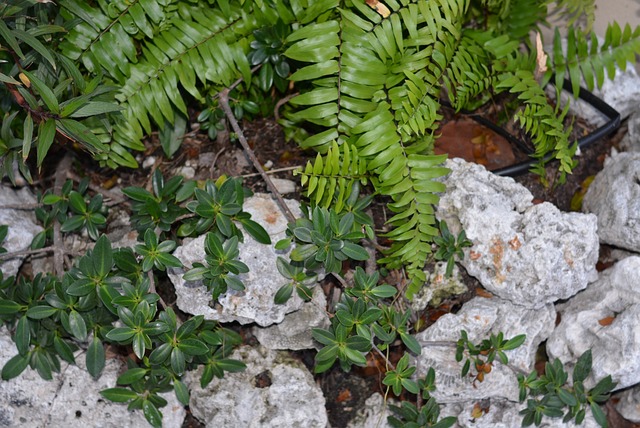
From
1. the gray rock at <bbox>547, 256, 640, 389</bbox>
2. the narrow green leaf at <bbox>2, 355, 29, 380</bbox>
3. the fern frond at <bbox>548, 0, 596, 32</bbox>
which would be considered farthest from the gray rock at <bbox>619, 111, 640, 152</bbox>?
the narrow green leaf at <bbox>2, 355, 29, 380</bbox>

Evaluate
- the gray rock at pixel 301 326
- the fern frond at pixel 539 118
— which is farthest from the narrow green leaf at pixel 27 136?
the fern frond at pixel 539 118

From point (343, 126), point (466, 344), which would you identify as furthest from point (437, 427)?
point (343, 126)

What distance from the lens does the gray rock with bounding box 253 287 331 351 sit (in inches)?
133

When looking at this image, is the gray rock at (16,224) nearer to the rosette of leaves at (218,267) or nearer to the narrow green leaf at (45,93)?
the narrow green leaf at (45,93)

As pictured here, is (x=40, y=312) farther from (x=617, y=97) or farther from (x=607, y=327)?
(x=617, y=97)

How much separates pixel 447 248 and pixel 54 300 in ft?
5.62

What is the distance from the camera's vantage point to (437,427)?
321cm

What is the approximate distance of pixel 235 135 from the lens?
3.62 meters

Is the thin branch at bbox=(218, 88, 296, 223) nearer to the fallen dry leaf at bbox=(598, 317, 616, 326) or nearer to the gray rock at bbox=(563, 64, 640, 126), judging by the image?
the fallen dry leaf at bbox=(598, 317, 616, 326)

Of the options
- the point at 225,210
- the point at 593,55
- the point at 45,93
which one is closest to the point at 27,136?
the point at 45,93

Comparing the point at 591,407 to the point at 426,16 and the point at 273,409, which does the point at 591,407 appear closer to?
the point at 273,409

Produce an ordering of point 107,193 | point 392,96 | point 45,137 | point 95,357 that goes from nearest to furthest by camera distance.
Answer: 1. point 45,137
2. point 95,357
3. point 392,96
4. point 107,193

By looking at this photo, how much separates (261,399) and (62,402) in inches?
35.4

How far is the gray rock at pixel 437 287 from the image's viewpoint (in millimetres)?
3514
